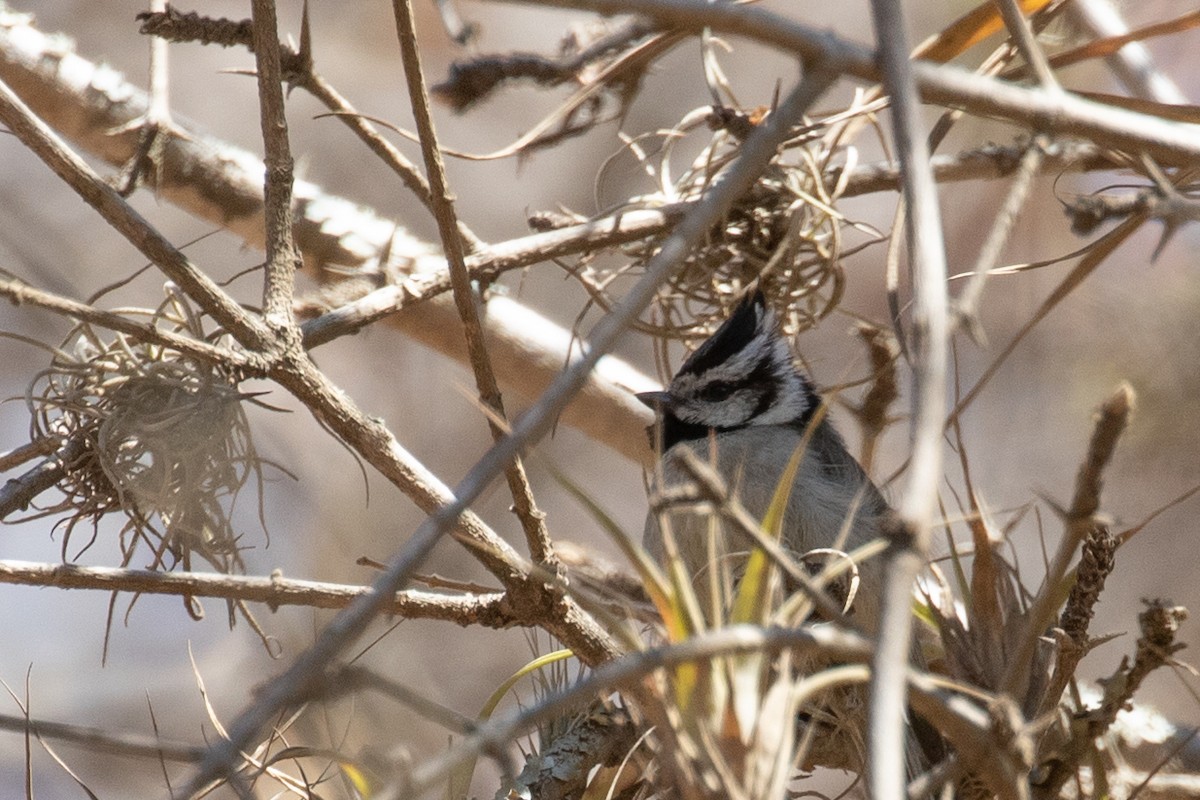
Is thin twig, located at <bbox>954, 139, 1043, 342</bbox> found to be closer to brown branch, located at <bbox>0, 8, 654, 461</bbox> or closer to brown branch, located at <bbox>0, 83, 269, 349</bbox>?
brown branch, located at <bbox>0, 83, 269, 349</bbox>

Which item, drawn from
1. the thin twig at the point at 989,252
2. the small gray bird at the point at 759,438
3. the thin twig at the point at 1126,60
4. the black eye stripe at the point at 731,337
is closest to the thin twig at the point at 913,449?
the thin twig at the point at 989,252

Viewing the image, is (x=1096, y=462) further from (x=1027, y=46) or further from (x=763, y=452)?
(x=763, y=452)

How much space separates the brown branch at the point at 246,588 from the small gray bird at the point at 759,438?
0.55 meters

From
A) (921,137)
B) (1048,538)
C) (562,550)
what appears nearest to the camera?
(921,137)

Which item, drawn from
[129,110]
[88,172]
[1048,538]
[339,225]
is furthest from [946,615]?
[1048,538]

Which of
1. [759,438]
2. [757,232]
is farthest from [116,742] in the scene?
[759,438]

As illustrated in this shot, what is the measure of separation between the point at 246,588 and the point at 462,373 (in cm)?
406

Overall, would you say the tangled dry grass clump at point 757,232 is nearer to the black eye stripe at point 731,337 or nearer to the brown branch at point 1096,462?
the black eye stripe at point 731,337

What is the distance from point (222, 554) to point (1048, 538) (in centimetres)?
408

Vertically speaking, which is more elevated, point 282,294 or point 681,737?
point 282,294

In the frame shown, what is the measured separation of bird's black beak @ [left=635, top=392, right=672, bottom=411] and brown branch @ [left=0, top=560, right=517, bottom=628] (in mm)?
899

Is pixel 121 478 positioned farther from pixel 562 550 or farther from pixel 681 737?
pixel 681 737

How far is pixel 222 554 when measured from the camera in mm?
2330

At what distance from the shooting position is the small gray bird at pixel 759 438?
281 centimetres
